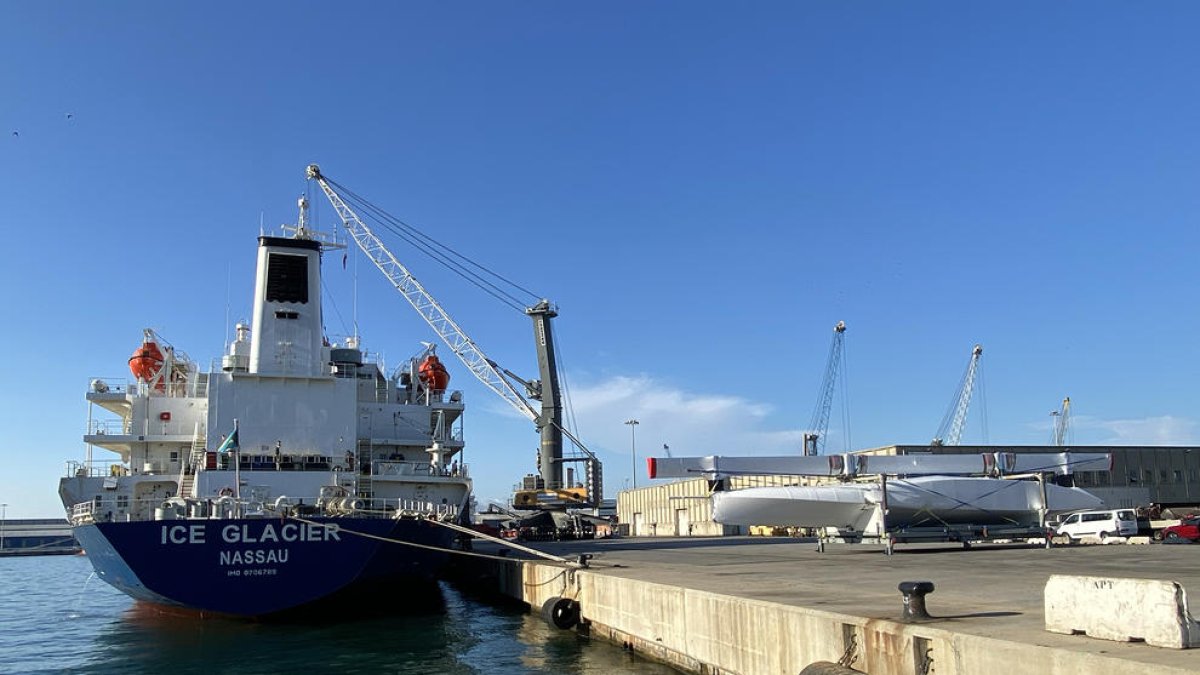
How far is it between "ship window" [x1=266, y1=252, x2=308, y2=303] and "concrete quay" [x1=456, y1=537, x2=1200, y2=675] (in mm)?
12211

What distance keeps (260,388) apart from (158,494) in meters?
4.86

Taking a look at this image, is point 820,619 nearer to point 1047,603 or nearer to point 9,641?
point 1047,603

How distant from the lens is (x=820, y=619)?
1168cm

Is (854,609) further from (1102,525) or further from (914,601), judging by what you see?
(1102,525)

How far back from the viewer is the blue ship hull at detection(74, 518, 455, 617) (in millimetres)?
21359

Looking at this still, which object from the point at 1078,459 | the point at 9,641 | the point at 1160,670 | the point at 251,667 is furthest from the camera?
the point at 1078,459

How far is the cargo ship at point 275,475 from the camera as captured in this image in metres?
21.9

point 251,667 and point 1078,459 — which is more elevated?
point 1078,459

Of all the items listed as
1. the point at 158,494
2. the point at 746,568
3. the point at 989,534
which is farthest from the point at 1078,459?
the point at 158,494

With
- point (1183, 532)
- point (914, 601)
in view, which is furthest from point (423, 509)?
point (1183, 532)

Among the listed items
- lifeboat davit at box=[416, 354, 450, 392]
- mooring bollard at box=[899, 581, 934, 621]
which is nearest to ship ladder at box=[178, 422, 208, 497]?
lifeboat davit at box=[416, 354, 450, 392]

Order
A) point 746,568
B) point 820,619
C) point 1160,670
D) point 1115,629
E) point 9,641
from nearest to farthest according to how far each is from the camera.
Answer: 1. point 1160,670
2. point 1115,629
3. point 820,619
4. point 746,568
5. point 9,641

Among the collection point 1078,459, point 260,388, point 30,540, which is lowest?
point 30,540

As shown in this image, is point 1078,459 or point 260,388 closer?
point 260,388
